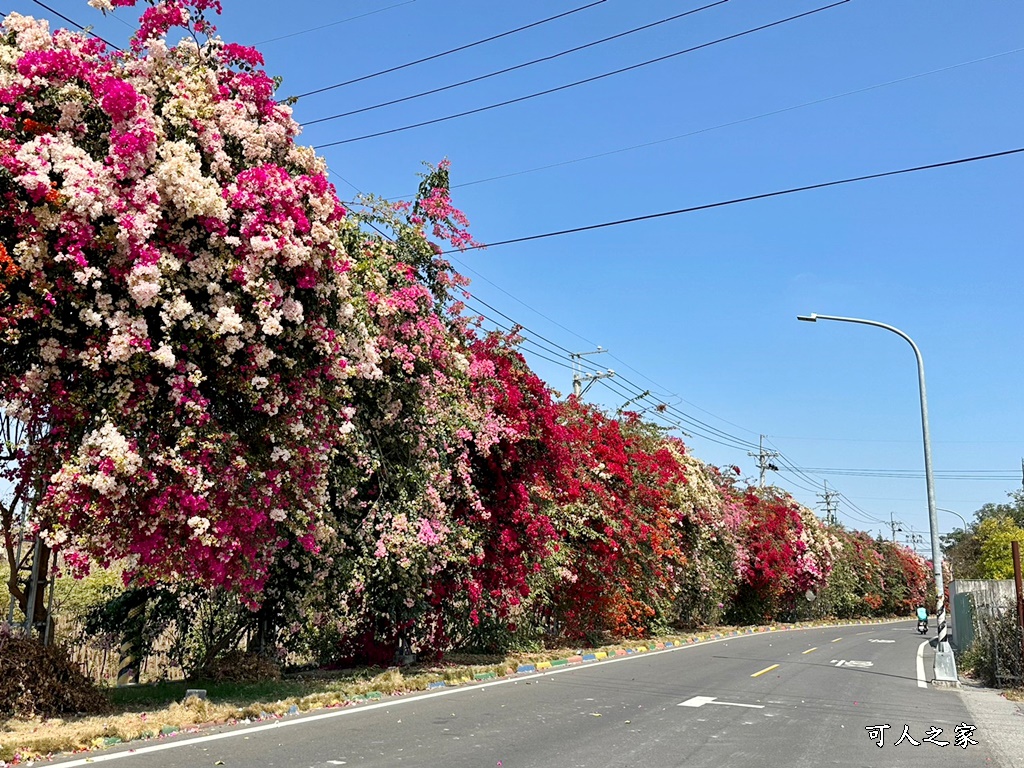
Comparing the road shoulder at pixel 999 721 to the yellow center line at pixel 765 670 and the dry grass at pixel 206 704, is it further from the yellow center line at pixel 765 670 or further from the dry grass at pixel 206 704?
the dry grass at pixel 206 704

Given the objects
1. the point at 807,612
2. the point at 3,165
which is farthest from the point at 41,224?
the point at 807,612

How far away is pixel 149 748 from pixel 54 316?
4458 mm

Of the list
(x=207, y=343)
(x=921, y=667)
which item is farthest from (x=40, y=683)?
(x=921, y=667)

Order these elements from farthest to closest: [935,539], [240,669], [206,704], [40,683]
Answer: [935,539]
[240,669]
[206,704]
[40,683]

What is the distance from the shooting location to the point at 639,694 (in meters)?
13.3

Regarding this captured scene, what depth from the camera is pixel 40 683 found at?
932cm

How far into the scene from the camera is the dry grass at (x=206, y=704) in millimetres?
7918

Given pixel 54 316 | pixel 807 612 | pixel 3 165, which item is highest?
pixel 3 165

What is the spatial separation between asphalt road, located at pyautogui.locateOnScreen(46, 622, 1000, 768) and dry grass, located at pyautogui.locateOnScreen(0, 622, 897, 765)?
16.6 inches

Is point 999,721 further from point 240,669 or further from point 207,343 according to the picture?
point 207,343

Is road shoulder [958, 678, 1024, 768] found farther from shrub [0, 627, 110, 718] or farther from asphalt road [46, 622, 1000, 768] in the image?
shrub [0, 627, 110, 718]

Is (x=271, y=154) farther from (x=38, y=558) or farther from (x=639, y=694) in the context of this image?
(x=639, y=694)

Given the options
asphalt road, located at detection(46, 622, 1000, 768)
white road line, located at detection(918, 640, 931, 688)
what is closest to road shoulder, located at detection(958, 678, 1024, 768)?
asphalt road, located at detection(46, 622, 1000, 768)

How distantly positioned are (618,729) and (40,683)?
6483 millimetres
